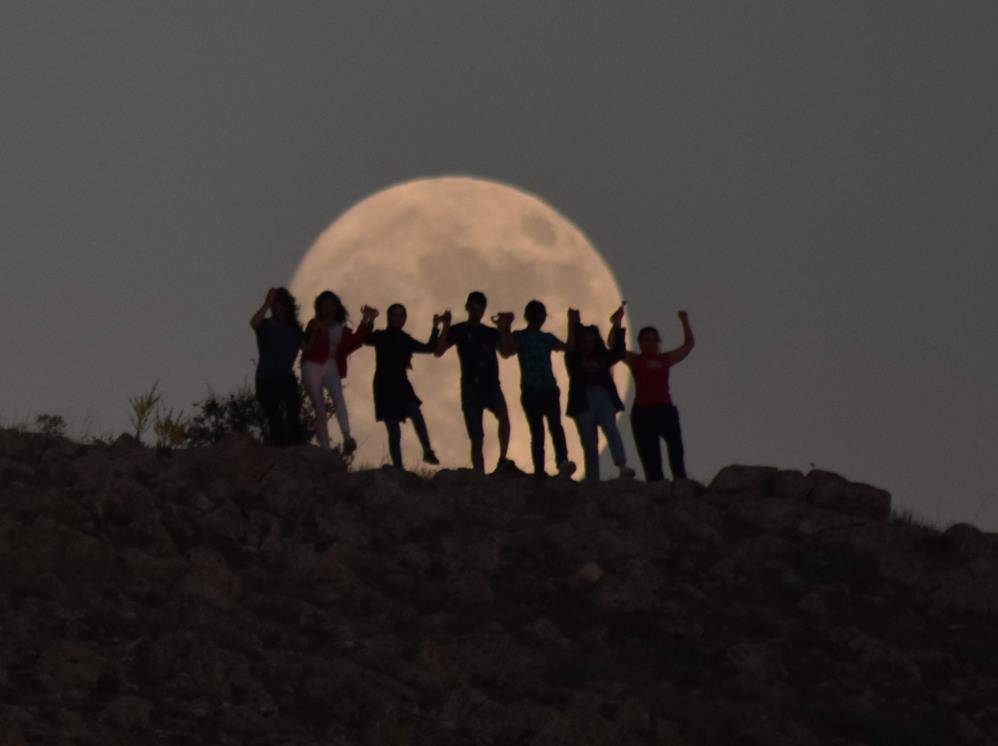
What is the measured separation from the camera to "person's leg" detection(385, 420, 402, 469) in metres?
22.3

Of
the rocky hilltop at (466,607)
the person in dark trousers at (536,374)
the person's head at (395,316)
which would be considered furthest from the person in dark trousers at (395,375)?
the rocky hilltop at (466,607)

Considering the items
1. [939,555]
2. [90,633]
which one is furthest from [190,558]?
[939,555]

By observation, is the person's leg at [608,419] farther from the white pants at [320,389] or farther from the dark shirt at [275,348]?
the dark shirt at [275,348]

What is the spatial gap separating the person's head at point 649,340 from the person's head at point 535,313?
1069 millimetres

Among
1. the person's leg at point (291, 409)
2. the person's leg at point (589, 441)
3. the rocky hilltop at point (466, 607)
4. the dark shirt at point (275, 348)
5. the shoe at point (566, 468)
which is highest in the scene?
the dark shirt at point (275, 348)

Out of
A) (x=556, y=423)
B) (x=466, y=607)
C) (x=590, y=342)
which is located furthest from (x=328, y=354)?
(x=466, y=607)

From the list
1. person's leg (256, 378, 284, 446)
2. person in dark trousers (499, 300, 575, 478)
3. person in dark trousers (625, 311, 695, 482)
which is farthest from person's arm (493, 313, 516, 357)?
person's leg (256, 378, 284, 446)

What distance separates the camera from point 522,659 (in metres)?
16.5

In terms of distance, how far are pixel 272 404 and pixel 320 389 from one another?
0.53 m

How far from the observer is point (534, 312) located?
22078 millimetres

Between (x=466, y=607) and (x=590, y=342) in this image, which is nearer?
(x=466, y=607)

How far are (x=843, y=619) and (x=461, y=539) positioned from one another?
355 cm

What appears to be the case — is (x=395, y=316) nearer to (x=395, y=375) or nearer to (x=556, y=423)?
(x=395, y=375)

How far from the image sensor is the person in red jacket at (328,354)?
2189 centimetres
